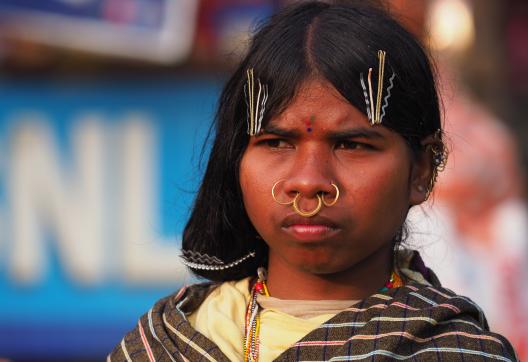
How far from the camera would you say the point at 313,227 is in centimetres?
200

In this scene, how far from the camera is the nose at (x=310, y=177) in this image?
1.97 metres

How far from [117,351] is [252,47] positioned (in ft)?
2.43

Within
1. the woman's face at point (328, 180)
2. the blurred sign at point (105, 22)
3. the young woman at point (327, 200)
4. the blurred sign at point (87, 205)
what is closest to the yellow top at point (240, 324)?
the young woman at point (327, 200)

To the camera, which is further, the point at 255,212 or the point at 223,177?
the point at 223,177

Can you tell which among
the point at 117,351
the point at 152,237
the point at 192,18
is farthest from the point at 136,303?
the point at 117,351

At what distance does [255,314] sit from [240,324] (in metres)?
0.04

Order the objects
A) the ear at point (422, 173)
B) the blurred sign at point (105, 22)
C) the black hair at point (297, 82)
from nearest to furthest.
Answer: the black hair at point (297, 82) < the ear at point (422, 173) < the blurred sign at point (105, 22)

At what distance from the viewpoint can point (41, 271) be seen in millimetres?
6043

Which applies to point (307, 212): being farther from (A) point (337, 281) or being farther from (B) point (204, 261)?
(B) point (204, 261)

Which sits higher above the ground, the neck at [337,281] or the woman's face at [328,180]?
the woman's face at [328,180]

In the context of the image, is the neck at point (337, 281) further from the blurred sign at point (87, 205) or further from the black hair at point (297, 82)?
the blurred sign at point (87, 205)

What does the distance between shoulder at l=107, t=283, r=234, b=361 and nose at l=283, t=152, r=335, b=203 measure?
15.2 inches

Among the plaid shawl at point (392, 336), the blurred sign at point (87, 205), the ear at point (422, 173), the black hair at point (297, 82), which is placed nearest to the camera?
the plaid shawl at point (392, 336)

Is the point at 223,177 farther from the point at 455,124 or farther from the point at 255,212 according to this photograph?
the point at 455,124
